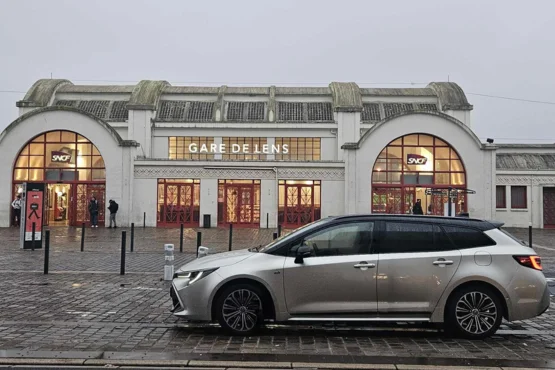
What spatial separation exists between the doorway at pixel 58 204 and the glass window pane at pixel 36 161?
4.66 feet

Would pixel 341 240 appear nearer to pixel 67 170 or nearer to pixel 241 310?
pixel 241 310

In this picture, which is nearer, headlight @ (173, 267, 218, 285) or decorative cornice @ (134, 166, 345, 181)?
headlight @ (173, 267, 218, 285)

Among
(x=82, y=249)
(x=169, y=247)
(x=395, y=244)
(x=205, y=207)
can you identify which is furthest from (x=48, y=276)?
(x=205, y=207)

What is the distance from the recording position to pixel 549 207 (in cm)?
3381

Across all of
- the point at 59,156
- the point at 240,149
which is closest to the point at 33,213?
the point at 59,156

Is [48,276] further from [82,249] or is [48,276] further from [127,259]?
[82,249]

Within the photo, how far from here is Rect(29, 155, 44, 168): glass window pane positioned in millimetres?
32625

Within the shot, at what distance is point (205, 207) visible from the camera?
3225cm

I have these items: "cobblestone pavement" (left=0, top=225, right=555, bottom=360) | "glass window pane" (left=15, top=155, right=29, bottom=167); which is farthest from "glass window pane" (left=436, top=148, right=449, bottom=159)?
"glass window pane" (left=15, top=155, right=29, bottom=167)

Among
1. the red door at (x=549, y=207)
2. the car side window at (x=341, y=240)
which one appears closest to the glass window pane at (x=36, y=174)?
the car side window at (x=341, y=240)

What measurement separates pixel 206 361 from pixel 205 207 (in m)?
26.7

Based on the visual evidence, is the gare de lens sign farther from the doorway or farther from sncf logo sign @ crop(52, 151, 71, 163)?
the doorway

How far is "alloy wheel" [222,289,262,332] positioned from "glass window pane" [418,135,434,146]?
2752 cm

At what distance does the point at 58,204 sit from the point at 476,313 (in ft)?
102
